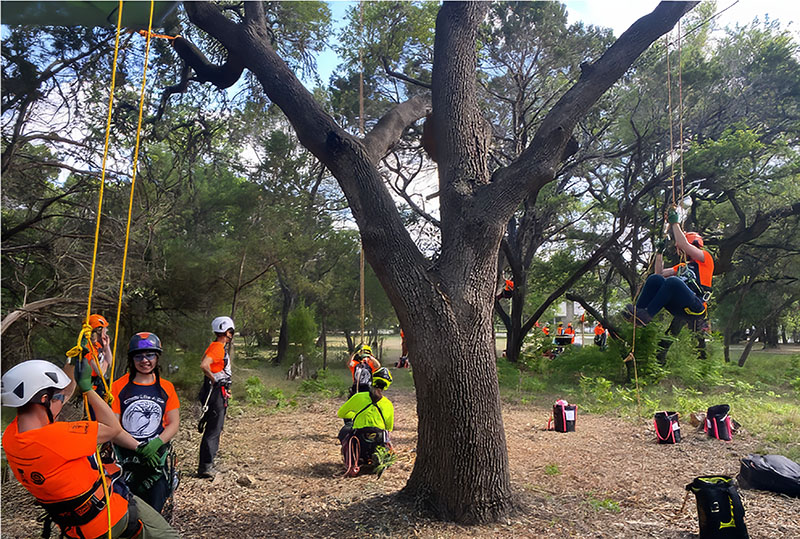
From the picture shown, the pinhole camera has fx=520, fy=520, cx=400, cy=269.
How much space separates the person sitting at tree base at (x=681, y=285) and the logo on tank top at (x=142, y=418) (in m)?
5.39

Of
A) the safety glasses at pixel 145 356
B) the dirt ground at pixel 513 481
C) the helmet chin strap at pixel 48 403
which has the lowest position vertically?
the dirt ground at pixel 513 481

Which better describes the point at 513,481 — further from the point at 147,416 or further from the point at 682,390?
the point at 682,390

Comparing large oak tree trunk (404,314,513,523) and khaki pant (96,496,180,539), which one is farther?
large oak tree trunk (404,314,513,523)

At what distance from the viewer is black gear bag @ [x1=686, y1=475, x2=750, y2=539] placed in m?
4.29

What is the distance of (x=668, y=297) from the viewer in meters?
6.12

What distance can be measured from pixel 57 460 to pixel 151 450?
1078 mm

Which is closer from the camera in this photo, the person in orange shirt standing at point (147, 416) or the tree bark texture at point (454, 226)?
the person in orange shirt standing at point (147, 416)

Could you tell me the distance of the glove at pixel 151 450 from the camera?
3.73 metres

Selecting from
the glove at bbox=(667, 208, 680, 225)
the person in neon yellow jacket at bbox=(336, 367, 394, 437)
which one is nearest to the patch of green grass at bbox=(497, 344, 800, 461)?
the glove at bbox=(667, 208, 680, 225)

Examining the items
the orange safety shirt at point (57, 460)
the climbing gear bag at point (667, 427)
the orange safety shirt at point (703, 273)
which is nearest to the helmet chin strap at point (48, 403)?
the orange safety shirt at point (57, 460)

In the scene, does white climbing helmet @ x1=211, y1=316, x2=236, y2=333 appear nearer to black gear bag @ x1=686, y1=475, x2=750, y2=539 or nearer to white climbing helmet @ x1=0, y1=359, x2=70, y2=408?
white climbing helmet @ x1=0, y1=359, x2=70, y2=408

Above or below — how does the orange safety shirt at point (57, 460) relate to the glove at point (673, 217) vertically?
below

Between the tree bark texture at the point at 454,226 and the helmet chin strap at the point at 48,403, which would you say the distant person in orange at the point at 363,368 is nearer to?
the tree bark texture at the point at 454,226

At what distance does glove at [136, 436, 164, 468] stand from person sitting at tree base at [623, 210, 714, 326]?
5.40m
